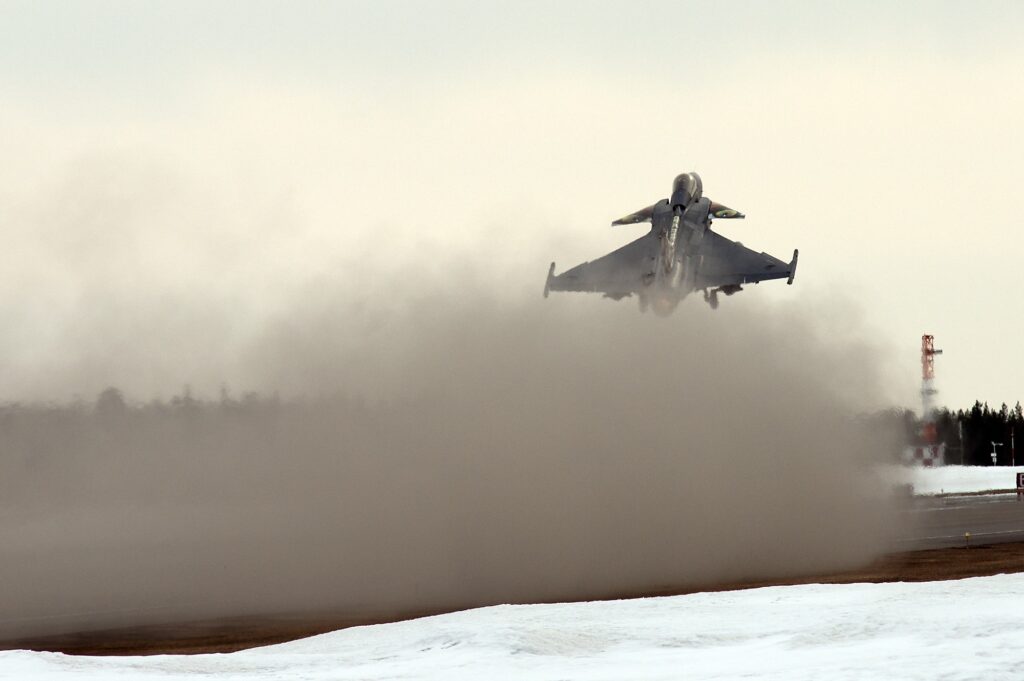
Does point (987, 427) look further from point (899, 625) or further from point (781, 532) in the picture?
point (899, 625)

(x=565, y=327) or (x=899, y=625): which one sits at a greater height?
(x=565, y=327)

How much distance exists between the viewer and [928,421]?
87.8 metres

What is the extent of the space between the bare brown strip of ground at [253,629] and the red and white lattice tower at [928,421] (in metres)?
40.7

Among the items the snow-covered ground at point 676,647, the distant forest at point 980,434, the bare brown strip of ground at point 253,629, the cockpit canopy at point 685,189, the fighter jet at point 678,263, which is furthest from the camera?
the distant forest at point 980,434

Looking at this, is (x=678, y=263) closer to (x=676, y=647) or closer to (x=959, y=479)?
(x=959, y=479)

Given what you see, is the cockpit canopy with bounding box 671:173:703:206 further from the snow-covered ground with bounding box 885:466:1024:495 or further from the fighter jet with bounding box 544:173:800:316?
Answer: the snow-covered ground with bounding box 885:466:1024:495

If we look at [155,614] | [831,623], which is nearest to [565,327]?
[155,614]

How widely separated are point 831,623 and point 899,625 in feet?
3.25

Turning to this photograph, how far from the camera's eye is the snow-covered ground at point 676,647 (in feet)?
45.8

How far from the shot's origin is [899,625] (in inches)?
637

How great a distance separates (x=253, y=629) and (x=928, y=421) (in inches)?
2541

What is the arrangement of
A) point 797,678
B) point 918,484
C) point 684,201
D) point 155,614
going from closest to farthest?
point 797,678 → point 155,614 → point 684,201 → point 918,484

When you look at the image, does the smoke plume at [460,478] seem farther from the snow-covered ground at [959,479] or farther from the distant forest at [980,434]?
the distant forest at [980,434]

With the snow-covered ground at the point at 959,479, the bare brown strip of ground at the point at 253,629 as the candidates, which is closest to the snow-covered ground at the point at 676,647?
the bare brown strip of ground at the point at 253,629
